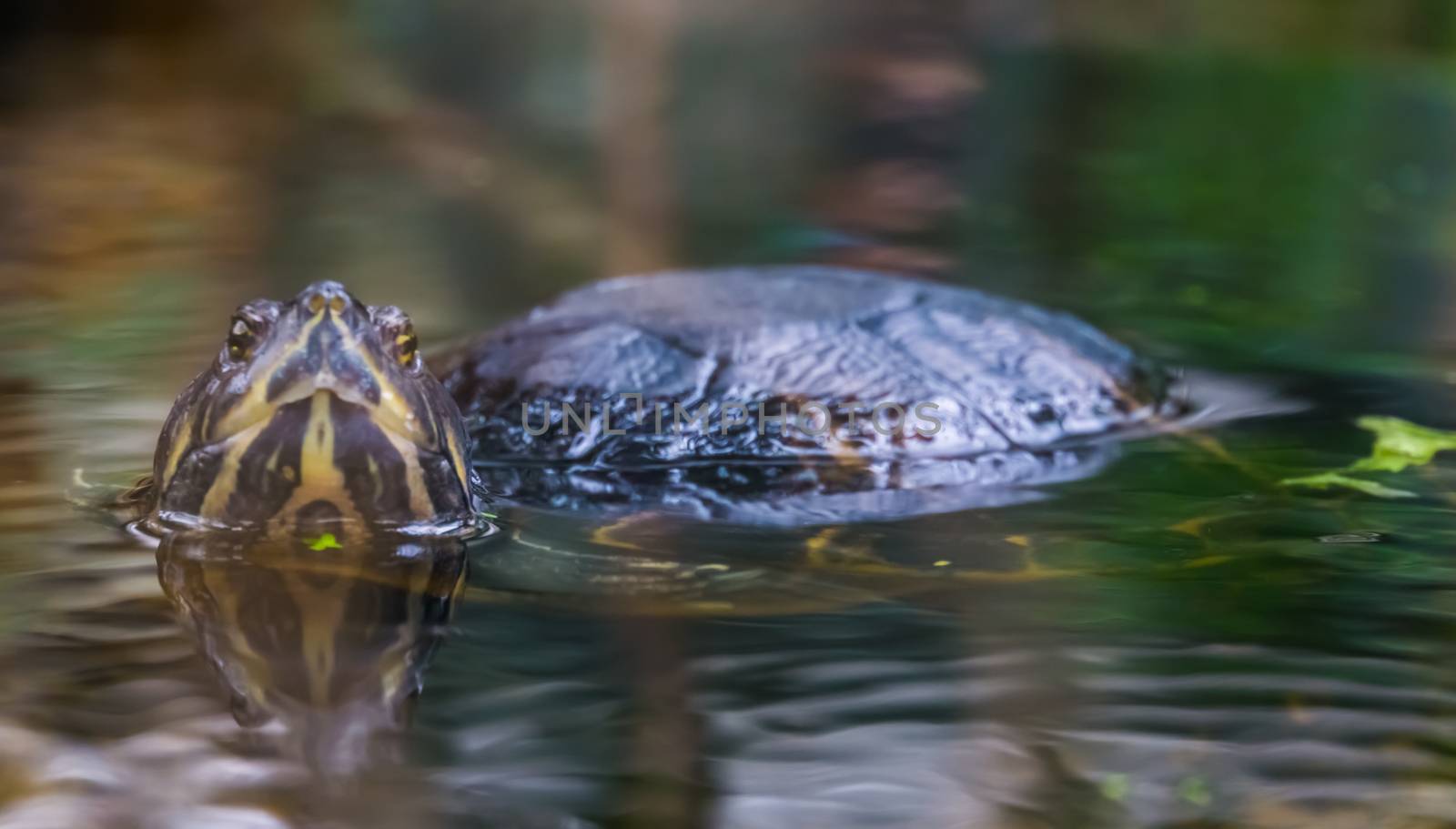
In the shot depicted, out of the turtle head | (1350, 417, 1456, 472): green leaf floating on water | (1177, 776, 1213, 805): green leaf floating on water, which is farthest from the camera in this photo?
(1350, 417, 1456, 472): green leaf floating on water

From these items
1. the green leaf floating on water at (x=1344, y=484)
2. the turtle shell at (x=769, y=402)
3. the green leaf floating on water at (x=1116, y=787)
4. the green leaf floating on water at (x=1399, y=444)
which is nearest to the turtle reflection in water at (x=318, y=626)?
the turtle shell at (x=769, y=402)

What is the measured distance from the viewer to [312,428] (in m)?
2.47

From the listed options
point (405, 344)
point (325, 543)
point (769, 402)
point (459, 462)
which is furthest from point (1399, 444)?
point (325, 543)

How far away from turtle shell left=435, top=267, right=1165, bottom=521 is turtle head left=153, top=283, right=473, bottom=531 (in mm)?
592

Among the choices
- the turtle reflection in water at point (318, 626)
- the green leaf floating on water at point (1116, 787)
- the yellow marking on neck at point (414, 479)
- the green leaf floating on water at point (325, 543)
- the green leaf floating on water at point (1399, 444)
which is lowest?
the green leaf floating on water at point (1116, 787)

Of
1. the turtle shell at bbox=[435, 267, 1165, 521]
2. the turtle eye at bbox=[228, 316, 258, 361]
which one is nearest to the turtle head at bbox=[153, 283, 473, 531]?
the turtle eye at bbox=[228, 316, 258, 361]

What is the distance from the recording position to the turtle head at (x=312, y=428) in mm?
2432

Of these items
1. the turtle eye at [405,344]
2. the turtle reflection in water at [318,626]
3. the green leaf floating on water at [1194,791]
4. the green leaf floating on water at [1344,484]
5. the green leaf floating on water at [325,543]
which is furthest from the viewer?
the green leaf floating on water at [1344,484]

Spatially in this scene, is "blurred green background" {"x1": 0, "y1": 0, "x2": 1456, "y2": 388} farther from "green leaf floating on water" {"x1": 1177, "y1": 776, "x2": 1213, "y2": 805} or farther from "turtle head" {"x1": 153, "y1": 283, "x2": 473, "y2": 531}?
"green leaf floating on water" {"x1": 1177, "y1": 776, "x2": 1213, "y2": 805}

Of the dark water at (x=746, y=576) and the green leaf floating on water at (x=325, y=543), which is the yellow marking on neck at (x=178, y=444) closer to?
the dark water at (x=746, y=576)

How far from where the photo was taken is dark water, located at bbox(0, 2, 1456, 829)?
1.85 meters

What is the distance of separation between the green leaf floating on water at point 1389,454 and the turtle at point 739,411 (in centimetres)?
50

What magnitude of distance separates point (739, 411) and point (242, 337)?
1341 mm

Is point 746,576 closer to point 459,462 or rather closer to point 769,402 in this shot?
point 459,462
